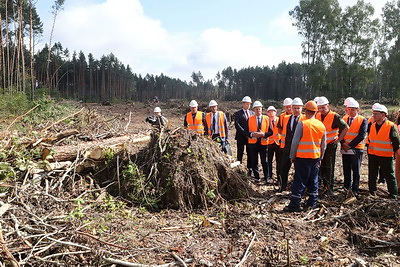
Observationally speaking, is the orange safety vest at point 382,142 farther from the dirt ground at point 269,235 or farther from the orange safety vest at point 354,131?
the dirt ground at point 269,235

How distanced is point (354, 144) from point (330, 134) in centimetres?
48

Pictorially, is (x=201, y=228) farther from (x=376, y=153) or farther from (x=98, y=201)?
(x=376, y=153)

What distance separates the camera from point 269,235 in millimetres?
3941

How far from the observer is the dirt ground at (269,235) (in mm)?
3416

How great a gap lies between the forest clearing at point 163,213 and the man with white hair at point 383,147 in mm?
418

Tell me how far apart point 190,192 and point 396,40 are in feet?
113

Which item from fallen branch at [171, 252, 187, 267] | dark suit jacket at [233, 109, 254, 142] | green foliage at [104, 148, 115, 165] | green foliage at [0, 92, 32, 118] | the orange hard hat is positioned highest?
green foliage at [0, 92, 32, 118]

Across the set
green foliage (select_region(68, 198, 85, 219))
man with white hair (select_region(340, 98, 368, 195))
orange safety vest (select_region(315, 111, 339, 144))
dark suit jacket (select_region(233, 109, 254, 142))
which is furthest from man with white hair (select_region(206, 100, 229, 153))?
green foliage (select_region(68, 198, 85, 219))

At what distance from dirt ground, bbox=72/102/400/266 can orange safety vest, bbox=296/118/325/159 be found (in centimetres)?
95

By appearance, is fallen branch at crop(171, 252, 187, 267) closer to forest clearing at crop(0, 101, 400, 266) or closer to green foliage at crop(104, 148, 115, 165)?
forest clearing at crop(0, 101, 400, 266)

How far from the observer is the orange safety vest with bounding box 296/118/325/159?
16.1 ft

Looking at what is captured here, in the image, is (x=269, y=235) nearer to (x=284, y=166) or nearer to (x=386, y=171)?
(x=284, y=166)

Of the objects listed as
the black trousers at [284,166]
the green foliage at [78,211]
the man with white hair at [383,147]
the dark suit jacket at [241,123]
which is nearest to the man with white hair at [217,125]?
the dark suit jacket at [241,123]

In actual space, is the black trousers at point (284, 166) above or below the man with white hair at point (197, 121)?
below
